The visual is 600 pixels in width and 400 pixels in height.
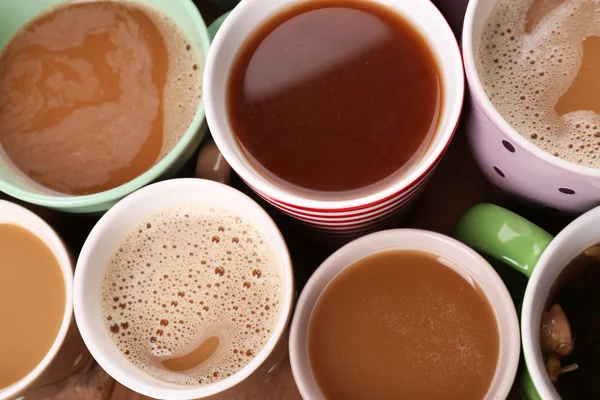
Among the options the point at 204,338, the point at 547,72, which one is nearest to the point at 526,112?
the point at 547,72

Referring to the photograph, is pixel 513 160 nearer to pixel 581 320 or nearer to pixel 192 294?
pixel 581 320

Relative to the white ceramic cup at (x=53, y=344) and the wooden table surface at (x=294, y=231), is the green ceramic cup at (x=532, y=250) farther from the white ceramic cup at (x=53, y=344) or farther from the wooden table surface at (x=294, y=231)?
the white ceramic cup at (x=53, y=344)

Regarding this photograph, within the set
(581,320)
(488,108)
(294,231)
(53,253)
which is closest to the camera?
(488,108)

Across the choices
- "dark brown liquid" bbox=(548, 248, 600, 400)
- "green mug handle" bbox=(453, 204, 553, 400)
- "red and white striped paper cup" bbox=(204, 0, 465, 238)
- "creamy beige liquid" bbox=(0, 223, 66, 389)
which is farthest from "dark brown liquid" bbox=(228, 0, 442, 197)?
"creamy beige liquid" bbox=(0, 223, 66, 389)

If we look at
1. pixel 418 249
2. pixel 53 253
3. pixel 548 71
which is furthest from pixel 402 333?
pixel 53 253

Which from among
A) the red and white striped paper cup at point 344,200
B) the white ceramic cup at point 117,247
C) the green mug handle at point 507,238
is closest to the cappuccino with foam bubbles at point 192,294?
the white ceramic cup at point 117,247
